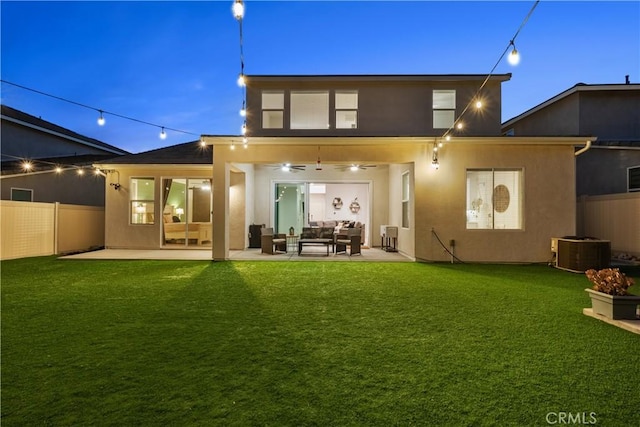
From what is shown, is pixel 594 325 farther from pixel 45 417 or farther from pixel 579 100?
pixel 579 100

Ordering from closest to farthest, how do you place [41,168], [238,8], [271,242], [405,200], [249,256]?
[238,8] → [249,256] → [271,242] → [405,200] → [41,168]

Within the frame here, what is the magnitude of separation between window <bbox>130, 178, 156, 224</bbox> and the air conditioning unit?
1139 cm

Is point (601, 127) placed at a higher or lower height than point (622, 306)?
higher

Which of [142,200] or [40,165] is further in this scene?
[40,165]

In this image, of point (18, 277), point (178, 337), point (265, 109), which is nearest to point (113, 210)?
point (18, 277)

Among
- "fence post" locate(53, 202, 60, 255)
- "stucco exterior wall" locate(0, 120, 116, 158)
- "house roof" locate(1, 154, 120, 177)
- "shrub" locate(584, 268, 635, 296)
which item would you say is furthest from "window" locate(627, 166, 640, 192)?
"stucco exterior wall" locate(0, 120, 116, 158)

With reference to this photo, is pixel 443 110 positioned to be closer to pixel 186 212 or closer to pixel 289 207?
pixel 289 207

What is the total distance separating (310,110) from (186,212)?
532 centimetres

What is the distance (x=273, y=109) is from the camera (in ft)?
35.1

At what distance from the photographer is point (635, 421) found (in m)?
1.97

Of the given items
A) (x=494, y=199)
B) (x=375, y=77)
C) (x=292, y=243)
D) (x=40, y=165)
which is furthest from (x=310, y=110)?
(x=40, y=165)

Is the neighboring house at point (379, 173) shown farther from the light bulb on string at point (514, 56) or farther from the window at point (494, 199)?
the light bulb on string at point (514, 56)

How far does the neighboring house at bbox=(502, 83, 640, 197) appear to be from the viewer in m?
10.3

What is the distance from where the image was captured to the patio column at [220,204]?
8.22 metres
